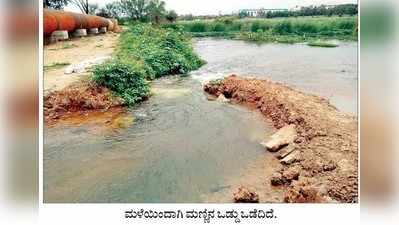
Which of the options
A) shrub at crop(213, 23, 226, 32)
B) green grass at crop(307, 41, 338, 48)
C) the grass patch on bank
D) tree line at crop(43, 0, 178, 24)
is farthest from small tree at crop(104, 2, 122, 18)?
green grass at crop(307, 41, 338, 48)

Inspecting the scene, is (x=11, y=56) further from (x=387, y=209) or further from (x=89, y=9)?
(x=387, y=209)

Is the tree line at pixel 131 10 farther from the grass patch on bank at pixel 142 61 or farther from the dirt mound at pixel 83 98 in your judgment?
the dirt mound at pixel 83 98

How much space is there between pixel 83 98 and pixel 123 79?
0.25 metres

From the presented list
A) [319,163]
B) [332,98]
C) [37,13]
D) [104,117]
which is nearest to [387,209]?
[319,163]

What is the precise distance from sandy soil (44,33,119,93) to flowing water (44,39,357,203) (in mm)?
222

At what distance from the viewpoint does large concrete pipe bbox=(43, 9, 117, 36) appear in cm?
267

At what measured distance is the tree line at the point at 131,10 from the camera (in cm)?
273

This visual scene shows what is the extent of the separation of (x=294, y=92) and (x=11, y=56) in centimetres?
155

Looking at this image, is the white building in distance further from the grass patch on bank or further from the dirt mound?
the dirt mound

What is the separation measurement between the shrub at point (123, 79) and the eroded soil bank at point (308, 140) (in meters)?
0.39

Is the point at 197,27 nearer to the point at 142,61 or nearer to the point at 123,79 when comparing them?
the point at 142,61

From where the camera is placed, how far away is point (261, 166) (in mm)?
2619

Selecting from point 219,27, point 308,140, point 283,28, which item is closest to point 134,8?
point 219,27

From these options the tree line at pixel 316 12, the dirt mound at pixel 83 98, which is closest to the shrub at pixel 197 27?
the tree line at pixel 316 12
